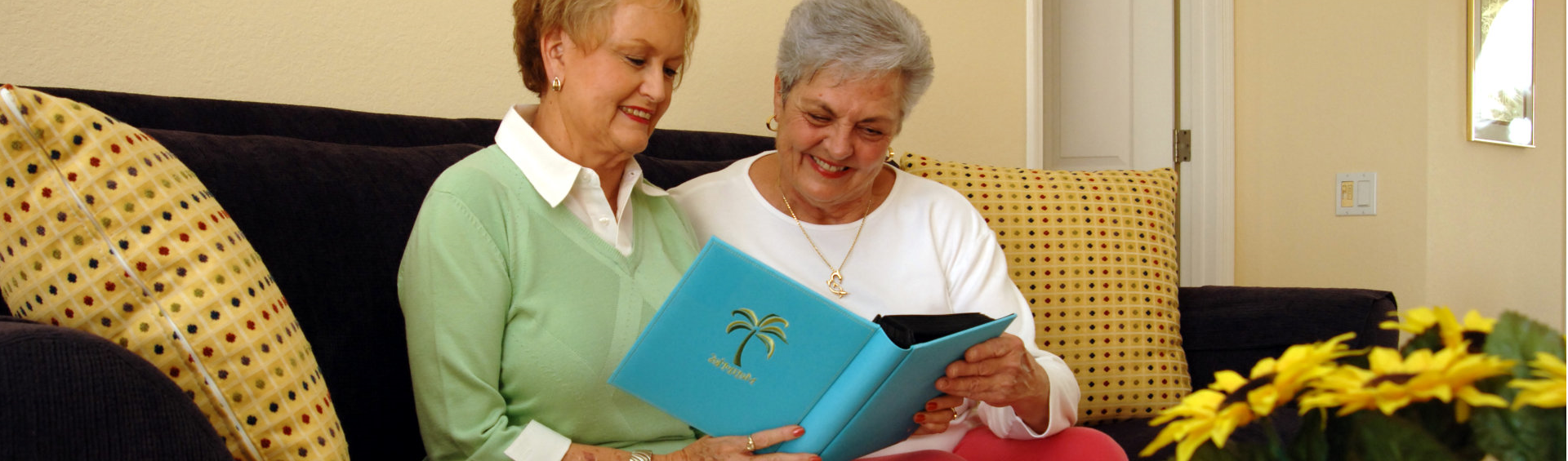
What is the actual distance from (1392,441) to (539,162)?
34.1 inches

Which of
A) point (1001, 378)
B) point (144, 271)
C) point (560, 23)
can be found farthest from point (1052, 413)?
point (144, 271)

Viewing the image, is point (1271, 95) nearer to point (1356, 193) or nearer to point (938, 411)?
point (1356, 193)

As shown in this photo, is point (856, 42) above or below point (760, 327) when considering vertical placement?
above

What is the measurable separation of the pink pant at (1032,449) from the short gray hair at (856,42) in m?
0.50

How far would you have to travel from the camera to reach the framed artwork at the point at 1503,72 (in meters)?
3.25

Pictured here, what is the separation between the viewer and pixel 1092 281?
5.87 ft

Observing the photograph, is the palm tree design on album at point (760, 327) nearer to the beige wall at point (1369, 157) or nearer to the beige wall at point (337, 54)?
the beige wall at point (337, 54)

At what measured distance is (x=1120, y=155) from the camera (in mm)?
3764

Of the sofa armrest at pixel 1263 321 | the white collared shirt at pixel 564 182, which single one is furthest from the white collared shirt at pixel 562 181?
the sofa armrest at pixel 1263 321

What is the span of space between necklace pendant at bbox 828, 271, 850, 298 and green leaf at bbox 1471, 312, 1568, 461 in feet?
3.12

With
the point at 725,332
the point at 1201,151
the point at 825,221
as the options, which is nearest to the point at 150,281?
the point at 725,332

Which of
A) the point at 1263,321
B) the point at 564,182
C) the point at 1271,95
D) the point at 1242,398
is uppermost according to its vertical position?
the point at 1271,95

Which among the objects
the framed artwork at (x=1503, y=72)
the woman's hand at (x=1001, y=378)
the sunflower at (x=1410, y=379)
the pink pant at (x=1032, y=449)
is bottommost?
the pink pant at (x=1032, y=449)

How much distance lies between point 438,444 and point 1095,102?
3276 millimetres
